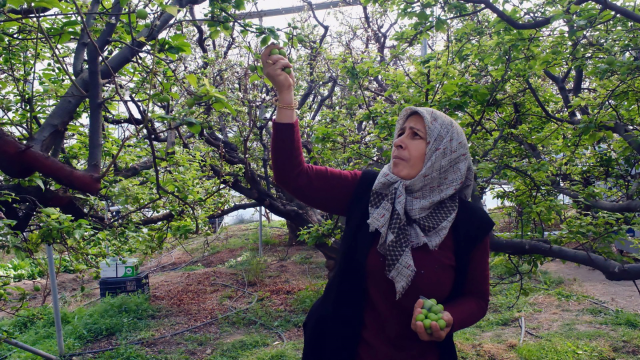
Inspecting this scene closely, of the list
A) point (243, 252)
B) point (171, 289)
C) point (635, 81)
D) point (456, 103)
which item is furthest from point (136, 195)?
point (243, 252)

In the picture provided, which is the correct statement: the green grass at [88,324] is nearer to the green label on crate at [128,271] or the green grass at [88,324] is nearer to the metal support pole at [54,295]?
the metal support pole at [54,295]

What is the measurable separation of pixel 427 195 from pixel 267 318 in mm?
5537

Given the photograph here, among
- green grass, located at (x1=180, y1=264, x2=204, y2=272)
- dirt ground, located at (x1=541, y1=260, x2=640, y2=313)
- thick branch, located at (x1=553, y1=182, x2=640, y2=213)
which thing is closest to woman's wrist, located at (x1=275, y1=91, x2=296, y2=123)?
thick branch, located at (x1=553, y1=182, x2=640, y2=213)

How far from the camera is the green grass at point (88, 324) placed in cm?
558

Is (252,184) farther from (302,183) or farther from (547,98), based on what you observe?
(302,183)

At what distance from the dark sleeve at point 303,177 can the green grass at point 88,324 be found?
503cm

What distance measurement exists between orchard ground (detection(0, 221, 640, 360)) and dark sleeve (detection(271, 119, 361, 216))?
250 centimetres

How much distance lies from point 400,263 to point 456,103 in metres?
1.80

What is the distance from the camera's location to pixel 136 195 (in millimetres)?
3963

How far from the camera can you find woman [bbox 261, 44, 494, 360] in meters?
1.54

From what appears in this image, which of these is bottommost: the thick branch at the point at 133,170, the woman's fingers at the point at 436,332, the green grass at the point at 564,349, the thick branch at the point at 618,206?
the green grass at the point at 564,349

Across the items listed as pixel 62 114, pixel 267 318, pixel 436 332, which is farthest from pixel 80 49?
pixel 267 318

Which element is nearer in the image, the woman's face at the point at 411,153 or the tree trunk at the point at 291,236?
the woman's face at the point at 411,153

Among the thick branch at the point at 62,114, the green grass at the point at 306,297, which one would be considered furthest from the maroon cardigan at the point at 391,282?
the green grass at the point at 306,297
